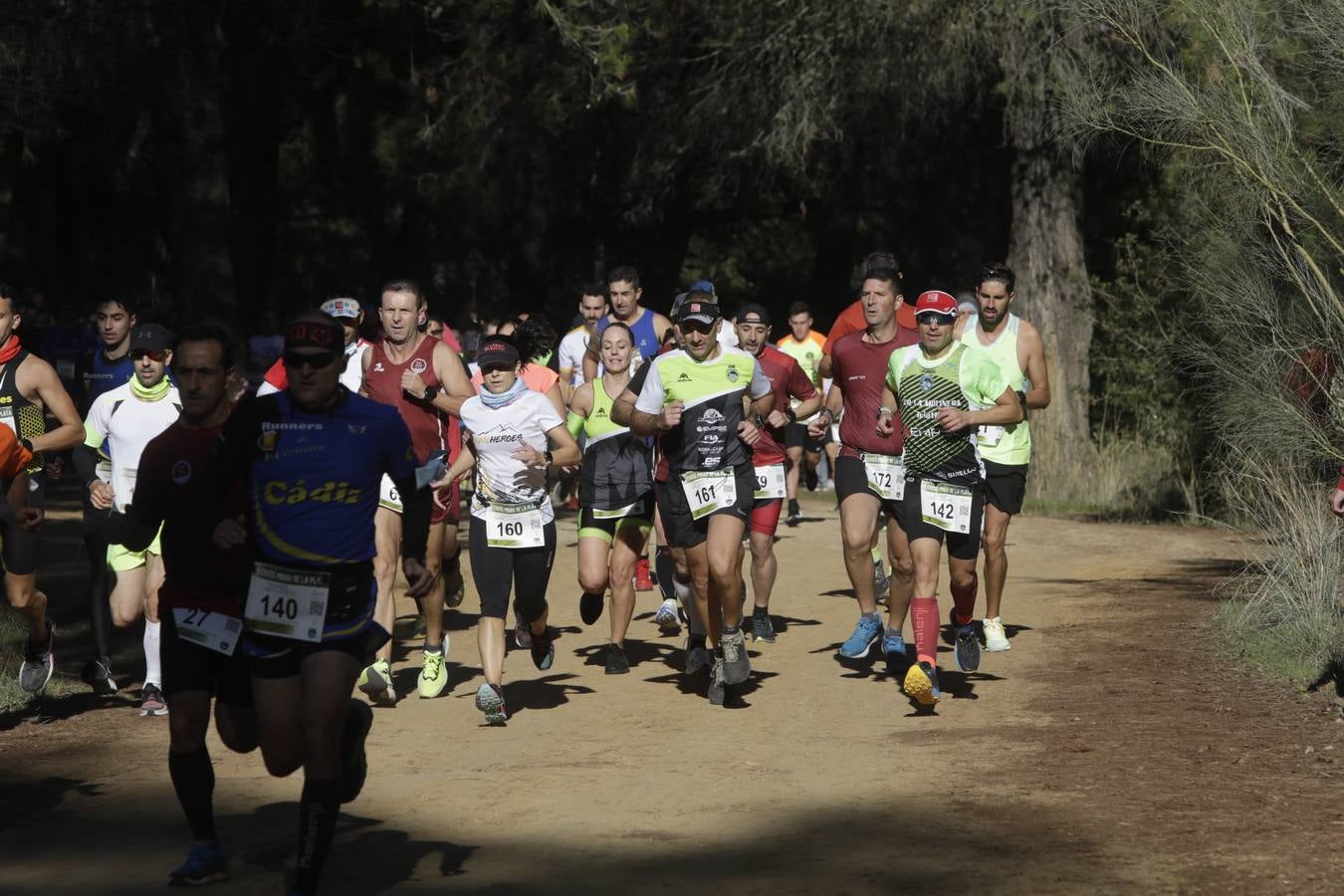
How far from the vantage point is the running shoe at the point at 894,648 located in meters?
10.9

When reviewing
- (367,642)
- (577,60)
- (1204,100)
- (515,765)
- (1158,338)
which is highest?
(577,60)

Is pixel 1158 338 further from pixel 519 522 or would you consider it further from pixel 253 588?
pixel 253 588

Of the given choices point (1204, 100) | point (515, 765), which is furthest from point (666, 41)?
point (515, 765)

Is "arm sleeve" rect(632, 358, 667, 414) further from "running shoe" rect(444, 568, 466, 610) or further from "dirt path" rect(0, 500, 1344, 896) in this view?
"running shoe" rect(444, 568, 466, 610)

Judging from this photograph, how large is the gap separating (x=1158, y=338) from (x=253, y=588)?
48.7ft

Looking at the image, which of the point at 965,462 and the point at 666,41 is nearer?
the point at 965,462

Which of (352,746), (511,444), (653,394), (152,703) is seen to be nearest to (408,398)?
(511,444)

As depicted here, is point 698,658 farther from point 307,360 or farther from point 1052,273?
point 1052,273

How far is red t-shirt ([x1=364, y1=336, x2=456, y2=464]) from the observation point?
10.5m

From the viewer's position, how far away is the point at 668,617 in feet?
42.4

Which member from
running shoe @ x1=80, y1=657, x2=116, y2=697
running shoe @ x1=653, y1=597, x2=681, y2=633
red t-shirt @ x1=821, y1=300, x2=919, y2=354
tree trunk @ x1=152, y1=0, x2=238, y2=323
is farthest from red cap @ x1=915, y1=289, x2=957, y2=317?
tree trunk @ x1=152, y1=0, x2=238, y2=323

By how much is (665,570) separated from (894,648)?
248cm

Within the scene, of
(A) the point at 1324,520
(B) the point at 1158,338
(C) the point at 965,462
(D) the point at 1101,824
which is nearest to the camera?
(D) the point at 1101,824

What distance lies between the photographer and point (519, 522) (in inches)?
396
